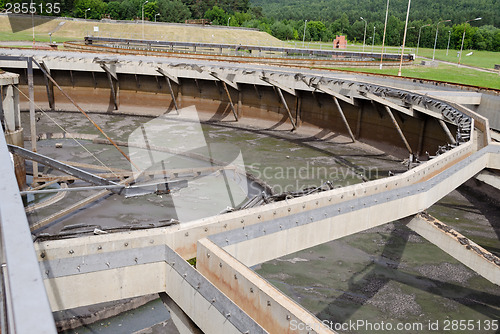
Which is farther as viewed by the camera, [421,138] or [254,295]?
[421,138]

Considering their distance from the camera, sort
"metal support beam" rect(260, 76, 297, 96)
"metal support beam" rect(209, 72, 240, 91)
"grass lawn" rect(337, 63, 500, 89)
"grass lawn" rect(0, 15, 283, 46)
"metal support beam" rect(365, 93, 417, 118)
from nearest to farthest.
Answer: "metal support beam" rect(365, 93, 417, 118)
"metal support beam" rect(260, 76, 297, 96)
"metal support beam" rect(209, 72, 240, 91)
"grass lawn" rect(337, 63, 500, 89)
"grass lawn" rect(0, 15, 283, 46)

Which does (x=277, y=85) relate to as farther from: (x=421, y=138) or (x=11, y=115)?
(x=11, y=115)

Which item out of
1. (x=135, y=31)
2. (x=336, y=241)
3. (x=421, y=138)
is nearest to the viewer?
(x=336, y=241)

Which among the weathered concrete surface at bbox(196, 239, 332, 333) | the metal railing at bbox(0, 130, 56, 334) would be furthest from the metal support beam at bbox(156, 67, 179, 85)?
the metal railing at bbox(0, 130, 56, 334)

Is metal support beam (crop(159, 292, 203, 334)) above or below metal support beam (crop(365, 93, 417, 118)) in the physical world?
below

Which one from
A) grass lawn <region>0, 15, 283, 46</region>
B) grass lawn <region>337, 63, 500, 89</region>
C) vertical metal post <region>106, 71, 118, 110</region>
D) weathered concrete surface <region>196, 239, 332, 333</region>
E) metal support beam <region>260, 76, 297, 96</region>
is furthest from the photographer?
grass lawn <region>0, 15, 283, 46</region>

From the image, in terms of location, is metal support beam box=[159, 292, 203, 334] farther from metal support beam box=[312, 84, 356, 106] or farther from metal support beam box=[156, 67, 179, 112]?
metal support beam box=[156, 67, 179, 112]

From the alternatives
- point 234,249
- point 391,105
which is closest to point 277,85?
point 391,105

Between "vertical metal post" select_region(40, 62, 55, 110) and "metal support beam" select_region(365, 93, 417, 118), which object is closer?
"metal support beam" select_region(365, 93, 417, 118)

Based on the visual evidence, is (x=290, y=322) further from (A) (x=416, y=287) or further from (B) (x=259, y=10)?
(B) (x=259, y=10)

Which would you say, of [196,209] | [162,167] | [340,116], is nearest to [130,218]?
[196,209]

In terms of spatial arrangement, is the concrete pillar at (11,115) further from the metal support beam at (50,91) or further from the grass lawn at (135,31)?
the grass lawn at (135,31)

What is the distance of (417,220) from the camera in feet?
39.2

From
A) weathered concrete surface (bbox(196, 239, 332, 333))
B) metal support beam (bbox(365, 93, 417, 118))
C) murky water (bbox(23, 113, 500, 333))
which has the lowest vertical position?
murky water (bbox(23, 113, 500, 333))
